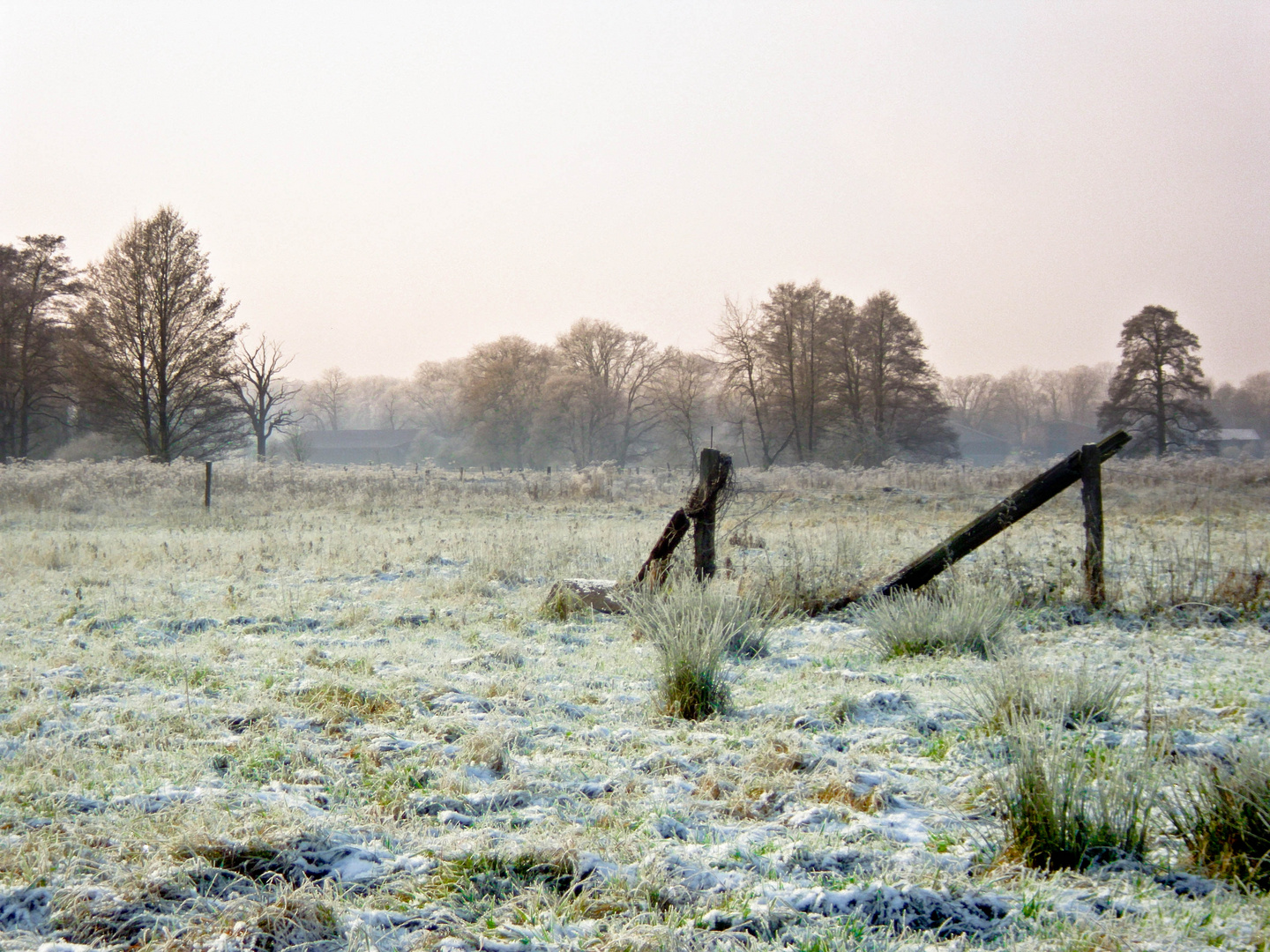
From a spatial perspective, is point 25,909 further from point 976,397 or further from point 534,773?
point 976,397

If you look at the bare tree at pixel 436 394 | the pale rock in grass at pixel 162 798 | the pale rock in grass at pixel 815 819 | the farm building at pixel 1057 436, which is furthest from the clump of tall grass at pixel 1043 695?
the farm building at pixel 1057 436

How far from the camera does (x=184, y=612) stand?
733cm

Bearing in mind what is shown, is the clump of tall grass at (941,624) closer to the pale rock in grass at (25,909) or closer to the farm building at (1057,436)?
the pale rock in grass at (25,909)

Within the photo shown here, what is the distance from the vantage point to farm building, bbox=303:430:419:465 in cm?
8794

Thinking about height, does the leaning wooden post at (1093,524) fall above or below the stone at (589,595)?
above

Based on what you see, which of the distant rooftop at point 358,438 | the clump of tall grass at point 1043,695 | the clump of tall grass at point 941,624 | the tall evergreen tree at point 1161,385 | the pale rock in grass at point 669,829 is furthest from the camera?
the distant rooftop at point 358,438

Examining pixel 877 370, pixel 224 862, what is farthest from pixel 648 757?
pixel 877 370

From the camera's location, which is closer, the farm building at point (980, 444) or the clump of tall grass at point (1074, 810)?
the clump of tall grass at point (1074, 810)

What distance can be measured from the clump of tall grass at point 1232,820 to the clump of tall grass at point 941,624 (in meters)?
2.69

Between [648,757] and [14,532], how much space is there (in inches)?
577

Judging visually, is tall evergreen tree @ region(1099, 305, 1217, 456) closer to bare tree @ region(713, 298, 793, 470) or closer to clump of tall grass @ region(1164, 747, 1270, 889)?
bare tree @ region(713, 298, 793, 470)

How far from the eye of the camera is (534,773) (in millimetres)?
3580

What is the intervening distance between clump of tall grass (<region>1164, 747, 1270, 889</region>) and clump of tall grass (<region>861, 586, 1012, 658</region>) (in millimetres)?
2695

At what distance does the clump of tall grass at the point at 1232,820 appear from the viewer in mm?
2480
